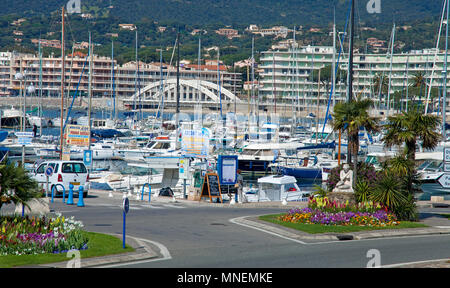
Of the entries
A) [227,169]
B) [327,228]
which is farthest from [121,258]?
[227,169]

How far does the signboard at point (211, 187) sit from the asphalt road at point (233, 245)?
673 cm

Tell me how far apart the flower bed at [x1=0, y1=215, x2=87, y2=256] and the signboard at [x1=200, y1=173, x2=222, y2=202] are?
17.0m

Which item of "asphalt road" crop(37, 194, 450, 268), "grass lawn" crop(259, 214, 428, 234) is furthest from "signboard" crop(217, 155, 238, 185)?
"grass lawn" crop(259, 214, 428, 234)

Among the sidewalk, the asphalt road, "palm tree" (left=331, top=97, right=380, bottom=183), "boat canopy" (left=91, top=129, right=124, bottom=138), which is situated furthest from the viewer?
"boat canopy" (left=91, top=129, right=124, bottom=138)

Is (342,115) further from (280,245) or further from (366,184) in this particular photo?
(280,245)

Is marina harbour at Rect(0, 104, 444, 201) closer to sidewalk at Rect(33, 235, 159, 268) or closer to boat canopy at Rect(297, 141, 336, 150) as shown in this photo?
boat canopy at Rect(297, 141, 336, 150)

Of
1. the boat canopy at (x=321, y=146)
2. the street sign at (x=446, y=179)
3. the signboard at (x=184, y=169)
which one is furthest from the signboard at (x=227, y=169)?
the boat canopy at (x=321, y=146)

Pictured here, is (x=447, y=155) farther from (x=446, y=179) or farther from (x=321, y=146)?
(x=321, y=146)

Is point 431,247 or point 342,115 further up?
point 342,115

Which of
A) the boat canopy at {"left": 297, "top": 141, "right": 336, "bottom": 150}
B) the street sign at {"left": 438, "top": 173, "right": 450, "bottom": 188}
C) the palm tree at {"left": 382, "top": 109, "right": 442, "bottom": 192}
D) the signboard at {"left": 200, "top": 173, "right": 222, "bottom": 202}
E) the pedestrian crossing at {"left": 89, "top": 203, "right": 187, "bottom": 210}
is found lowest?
the pedestrian crossing at {"left": 89, "top": 203, "right": 187, "bottom": 210}

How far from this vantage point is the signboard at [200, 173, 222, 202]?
116ft

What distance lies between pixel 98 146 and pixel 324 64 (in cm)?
12440

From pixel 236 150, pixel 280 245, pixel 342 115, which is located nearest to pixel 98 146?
pixel 236 150
